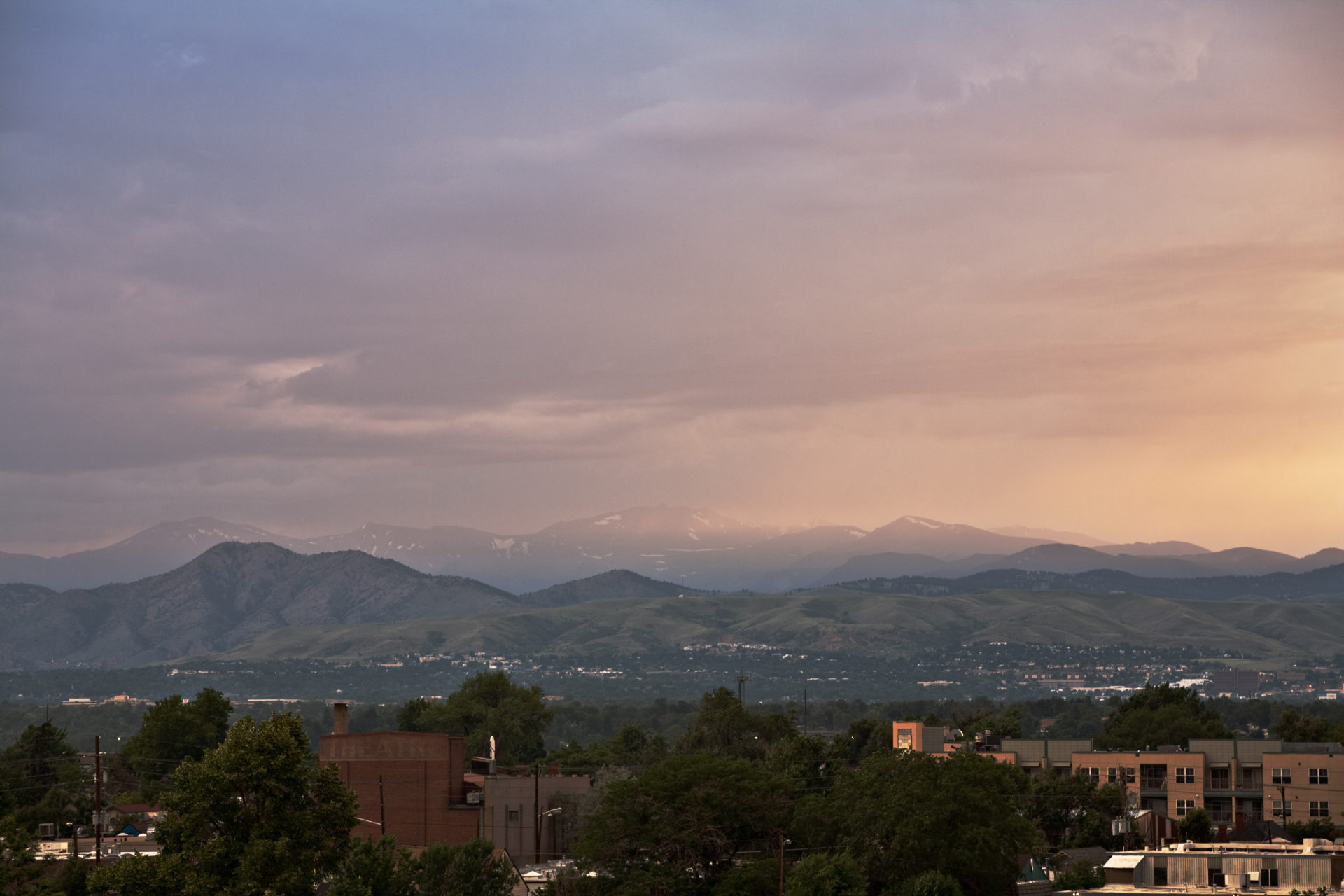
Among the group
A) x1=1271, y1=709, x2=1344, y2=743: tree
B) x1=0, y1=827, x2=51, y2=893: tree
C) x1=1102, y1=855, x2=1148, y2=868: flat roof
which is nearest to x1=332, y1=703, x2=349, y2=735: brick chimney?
x1=0, y1=827, x2=51, y2=893: tree

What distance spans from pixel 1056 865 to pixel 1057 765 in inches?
2471

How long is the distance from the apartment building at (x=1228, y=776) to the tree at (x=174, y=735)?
7927 centimetres

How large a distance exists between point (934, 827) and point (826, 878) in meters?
11.2

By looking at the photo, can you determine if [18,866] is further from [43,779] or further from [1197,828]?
[43,779]

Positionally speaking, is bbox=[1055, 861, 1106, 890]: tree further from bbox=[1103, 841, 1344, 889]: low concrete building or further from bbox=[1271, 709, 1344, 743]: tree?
bbox=[1271, 709, 1344, 743]: tree

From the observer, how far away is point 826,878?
82.9 metres

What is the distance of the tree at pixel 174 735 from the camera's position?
585 ft

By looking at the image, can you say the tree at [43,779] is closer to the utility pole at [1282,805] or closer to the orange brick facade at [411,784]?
the orange brick facade at [411,784]

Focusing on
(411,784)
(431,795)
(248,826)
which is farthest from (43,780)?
(248,826)

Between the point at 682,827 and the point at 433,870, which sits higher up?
the point at 682,827

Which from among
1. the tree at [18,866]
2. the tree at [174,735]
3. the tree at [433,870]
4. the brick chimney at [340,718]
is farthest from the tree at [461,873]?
the tree at [174,735]

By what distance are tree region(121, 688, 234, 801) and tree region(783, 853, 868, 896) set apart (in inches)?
4264

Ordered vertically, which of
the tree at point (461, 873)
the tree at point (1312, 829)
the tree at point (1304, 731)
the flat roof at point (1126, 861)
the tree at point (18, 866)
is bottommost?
the tree at point (1312, 829)

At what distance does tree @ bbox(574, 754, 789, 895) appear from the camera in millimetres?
91188
